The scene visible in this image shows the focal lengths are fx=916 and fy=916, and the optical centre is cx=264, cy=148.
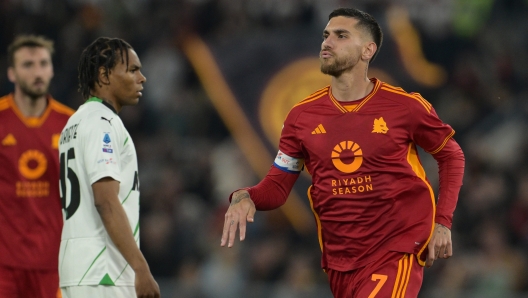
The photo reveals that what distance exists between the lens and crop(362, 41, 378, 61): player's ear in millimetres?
5961

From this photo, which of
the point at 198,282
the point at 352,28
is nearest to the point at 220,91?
the point at 198,282

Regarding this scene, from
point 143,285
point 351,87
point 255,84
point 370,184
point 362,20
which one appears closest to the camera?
point 143,285

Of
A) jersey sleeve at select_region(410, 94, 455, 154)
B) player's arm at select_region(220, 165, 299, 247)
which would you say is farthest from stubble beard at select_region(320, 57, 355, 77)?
player's arm at select_region(220, 165, 299, 247)

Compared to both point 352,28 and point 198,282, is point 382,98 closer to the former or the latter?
point 352,28

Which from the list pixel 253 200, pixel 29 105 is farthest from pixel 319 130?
pixel 29 105

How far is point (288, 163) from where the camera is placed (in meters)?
5.98

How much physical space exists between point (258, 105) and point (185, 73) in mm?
1254

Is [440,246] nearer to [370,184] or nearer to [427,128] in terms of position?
→ [370,184]

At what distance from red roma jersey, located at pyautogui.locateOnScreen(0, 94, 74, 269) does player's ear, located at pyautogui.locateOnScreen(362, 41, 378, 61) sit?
8.24 ft

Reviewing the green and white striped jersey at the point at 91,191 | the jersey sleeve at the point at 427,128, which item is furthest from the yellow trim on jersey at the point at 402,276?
the green and white striped jersey at the point at 91,191

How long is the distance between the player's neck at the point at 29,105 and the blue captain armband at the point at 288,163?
7.15 ft

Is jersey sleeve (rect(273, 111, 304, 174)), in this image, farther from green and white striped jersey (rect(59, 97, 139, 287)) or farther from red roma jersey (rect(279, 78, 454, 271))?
green and white striped jersey (rect(59, 97, 139, 287))

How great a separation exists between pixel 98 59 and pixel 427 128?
2.10 meters

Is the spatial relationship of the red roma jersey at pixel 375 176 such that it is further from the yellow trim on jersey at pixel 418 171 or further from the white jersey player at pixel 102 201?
the white jersey player at pixel 102 201
